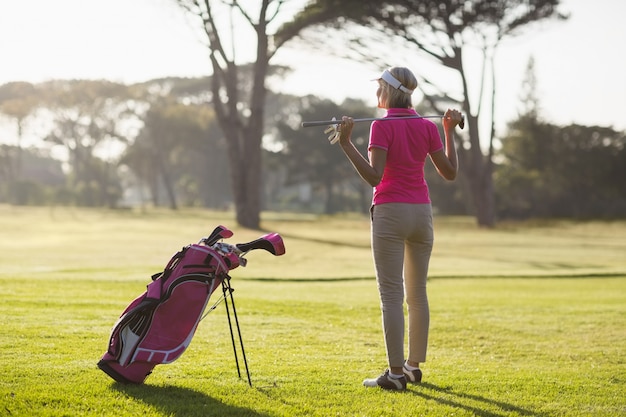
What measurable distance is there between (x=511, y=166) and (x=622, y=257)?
1121 inches

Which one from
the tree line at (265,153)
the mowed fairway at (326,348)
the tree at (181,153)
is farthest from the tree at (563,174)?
the mowed fairway at (326,348)

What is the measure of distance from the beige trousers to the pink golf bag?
3.04 ft

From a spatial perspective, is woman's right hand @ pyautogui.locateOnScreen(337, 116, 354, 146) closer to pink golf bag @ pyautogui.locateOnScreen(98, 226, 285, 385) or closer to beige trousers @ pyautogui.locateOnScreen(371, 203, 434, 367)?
beige trousers @ pyautogui.locateOnScreen(371, 203, 434, 367)

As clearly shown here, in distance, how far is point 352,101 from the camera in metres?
77.3

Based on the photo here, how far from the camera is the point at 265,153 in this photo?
2744 inches

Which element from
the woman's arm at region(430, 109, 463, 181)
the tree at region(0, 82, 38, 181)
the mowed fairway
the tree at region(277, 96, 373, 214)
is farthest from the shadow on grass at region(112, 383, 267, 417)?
the tree at region(0, 82, 38, 181)

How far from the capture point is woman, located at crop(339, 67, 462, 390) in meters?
5.02

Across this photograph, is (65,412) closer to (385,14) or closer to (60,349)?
(60,349)

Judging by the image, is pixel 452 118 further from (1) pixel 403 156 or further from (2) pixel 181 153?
(2) pixel 181 153

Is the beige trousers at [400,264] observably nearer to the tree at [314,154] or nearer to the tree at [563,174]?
the tree at [563,174]

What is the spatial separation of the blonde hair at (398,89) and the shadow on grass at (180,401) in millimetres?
1979

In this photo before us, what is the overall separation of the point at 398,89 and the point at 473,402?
1.86 metres

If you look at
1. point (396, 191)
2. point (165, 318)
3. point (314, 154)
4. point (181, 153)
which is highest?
point (181, 153)

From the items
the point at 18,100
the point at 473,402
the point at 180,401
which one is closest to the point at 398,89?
the point at 473,402
